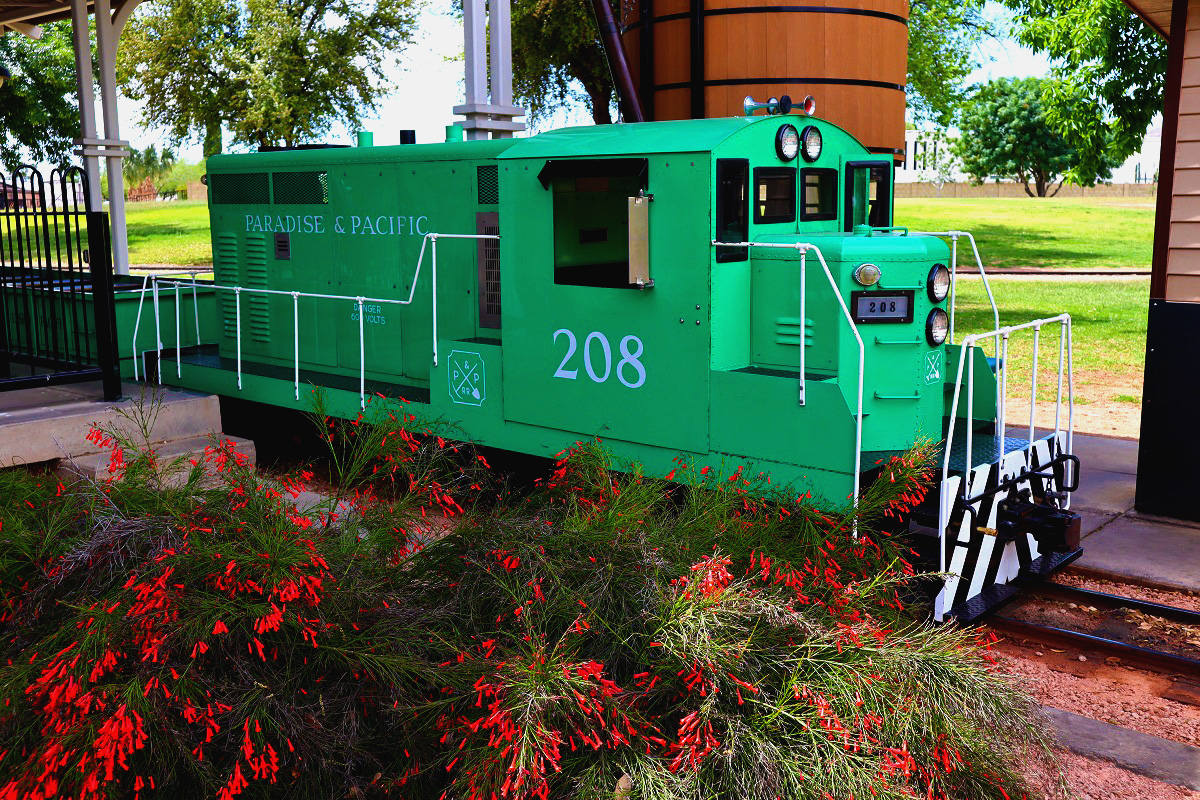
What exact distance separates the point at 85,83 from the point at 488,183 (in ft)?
28.7

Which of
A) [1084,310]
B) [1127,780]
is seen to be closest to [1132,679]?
[1127,780]

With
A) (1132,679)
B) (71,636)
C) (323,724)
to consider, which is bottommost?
(1132,679)

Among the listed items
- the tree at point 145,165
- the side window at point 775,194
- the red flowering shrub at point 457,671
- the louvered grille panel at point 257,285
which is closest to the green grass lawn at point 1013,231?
the tree at point 145,165

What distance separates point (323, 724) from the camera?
3449 mm

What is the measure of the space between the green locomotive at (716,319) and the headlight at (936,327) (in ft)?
0.04

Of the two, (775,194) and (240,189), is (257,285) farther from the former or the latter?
(775,194)

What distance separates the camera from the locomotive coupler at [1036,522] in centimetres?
641

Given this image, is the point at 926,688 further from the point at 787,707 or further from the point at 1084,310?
the point at 1084,310

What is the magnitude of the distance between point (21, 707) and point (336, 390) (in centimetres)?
528

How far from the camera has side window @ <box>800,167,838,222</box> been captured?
7.13 metres

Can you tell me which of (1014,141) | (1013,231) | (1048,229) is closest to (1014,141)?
(1014,141)

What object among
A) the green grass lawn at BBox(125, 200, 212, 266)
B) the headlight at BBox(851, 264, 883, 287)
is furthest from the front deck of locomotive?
the green grass lawn at BBox(125, 200, 212, 266)

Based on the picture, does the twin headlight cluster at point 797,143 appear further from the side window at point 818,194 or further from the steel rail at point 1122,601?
the steel rail at point 1122,601

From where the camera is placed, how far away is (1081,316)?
68.8 ft
